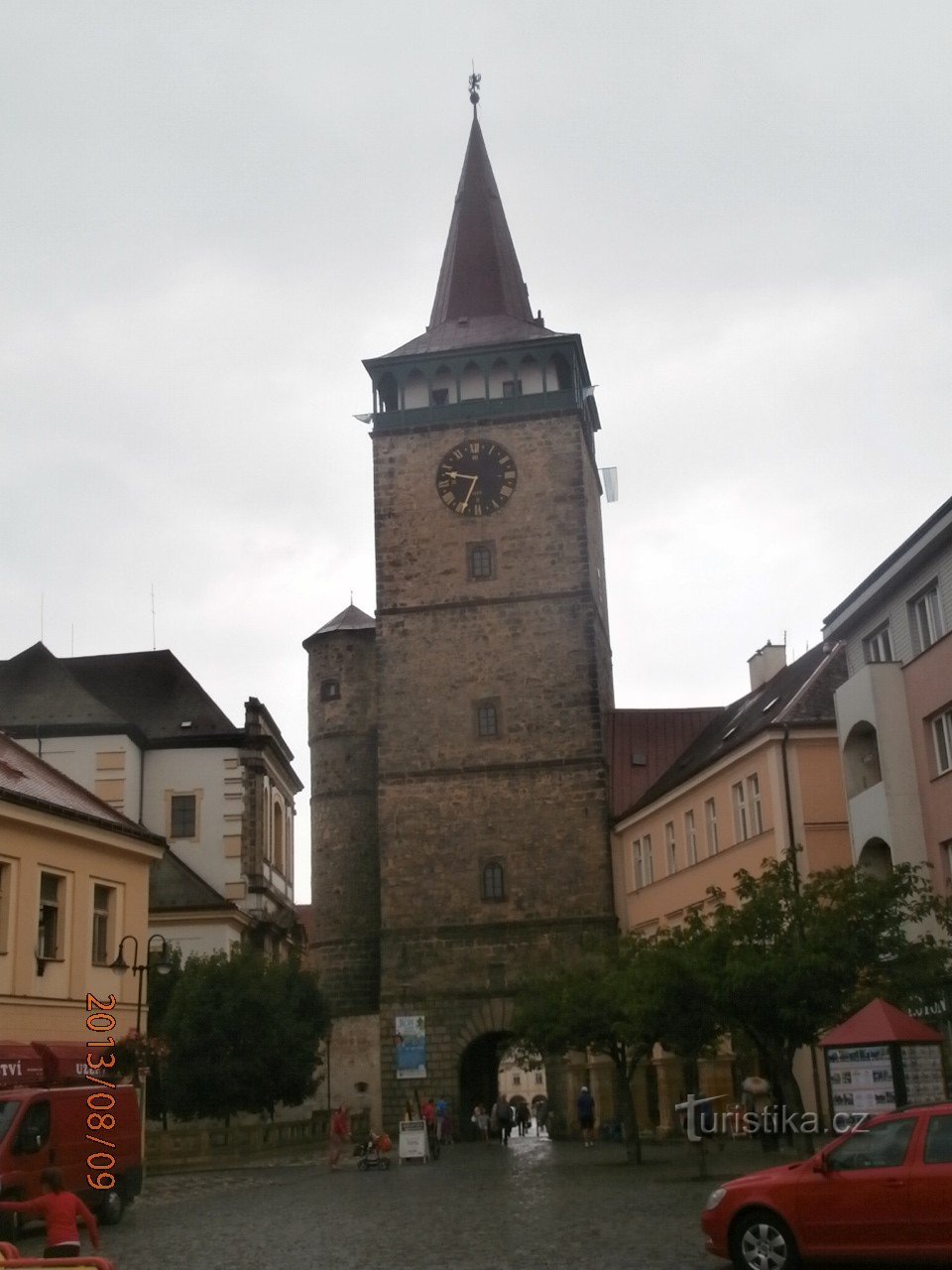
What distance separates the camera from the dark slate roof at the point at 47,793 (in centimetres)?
2672

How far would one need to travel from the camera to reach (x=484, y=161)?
193ft

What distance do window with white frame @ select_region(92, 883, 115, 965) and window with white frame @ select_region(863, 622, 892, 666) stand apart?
49.0 feet

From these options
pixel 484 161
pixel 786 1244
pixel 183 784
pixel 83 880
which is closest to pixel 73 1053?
pixel 83 880

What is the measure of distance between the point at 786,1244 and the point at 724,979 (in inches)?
420

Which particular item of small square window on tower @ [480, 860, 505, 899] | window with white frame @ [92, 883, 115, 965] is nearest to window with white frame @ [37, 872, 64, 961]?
window with white frame @ [92, 883, 115, 965]

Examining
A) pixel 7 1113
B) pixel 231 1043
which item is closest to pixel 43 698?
pixel 231 1043

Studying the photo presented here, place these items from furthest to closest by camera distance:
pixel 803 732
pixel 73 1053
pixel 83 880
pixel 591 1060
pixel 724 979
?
pixel 591 1060, pixel 803 732, pixel 83 880, pixel 73 1053, pixel 724 979

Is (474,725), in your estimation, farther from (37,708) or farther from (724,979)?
(724,979)

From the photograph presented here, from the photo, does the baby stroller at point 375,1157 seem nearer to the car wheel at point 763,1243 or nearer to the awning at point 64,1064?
the awning at point 64,1064

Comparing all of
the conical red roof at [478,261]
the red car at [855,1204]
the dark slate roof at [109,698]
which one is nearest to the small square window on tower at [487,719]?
the dark slate roof at [109,698]

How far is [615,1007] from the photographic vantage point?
97.4 ft

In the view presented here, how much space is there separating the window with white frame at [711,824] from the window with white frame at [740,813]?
170 centimetres

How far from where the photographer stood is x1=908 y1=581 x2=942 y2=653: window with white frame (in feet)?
89.0

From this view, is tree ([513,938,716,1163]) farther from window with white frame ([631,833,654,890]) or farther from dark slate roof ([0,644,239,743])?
dark slate roof ([0,644,239,743])
